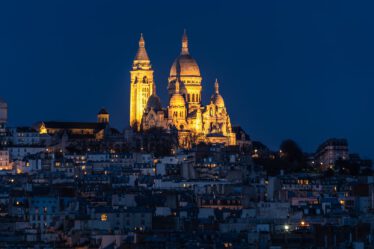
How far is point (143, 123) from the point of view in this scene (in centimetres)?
16200

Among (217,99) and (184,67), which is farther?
(184,67)

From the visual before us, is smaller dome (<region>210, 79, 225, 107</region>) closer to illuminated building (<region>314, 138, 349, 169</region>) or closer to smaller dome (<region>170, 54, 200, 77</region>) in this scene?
smaller dome (<region>170, 54, 200, 77</region>)

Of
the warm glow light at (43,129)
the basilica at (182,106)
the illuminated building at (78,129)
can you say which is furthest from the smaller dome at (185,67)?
the warm glow light at (43,129)

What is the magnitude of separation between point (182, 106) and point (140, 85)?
8.27 metres

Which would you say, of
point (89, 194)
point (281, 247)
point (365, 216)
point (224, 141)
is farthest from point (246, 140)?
point (281, 247)

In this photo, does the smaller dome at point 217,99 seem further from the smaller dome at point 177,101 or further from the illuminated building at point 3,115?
the illuminated building at point 3,115

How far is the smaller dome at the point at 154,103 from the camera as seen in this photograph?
16400 centimetres

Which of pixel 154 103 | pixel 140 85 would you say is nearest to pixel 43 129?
pixel 154 103

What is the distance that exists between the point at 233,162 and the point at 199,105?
119 ft

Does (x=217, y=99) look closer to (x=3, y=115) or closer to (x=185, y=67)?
(x=185, y=67)

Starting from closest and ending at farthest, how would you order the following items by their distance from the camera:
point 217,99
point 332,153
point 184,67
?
point 332,153
point 217,99
point 184,67

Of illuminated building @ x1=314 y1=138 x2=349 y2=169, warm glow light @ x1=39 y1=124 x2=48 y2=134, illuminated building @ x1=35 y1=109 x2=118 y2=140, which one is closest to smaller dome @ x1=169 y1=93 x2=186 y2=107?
illuminated building @ x1=35 y1=109 x2=118 y2=140

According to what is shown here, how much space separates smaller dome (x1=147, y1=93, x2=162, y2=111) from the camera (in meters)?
164

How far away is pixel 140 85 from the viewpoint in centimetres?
17212
